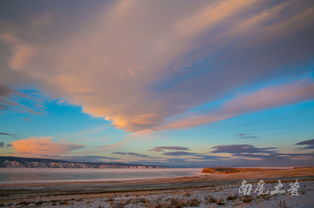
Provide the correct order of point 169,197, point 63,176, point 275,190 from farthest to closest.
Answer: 1. point 63,176
2. point 169,197
3. point 275,190

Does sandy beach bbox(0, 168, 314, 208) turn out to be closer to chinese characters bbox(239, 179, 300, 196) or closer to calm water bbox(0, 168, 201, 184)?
chinese characters bbox(239, 179, 300, 196)

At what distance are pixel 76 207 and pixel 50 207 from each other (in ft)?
11.9

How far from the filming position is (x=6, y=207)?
19609 millimetres

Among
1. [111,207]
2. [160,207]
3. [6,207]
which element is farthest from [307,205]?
[6,207]

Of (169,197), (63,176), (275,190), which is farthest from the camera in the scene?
(63,176)

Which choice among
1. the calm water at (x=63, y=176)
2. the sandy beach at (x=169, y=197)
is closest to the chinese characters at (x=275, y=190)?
the sandy beach at (x=169, y=197)

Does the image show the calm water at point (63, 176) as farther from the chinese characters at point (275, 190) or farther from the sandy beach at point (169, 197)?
the chinese characters at point (275, 190)

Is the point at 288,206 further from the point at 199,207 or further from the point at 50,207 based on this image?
the point at 50,207

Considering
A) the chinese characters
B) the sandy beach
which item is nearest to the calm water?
the sandy beach

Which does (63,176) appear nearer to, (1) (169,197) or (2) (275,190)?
(1) (169,197)

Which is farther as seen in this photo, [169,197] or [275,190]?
[169,197]

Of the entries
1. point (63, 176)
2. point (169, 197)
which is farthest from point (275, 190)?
point (63, 176)

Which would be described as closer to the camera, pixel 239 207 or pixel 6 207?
pixel 239 207

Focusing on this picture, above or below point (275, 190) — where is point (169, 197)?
below
